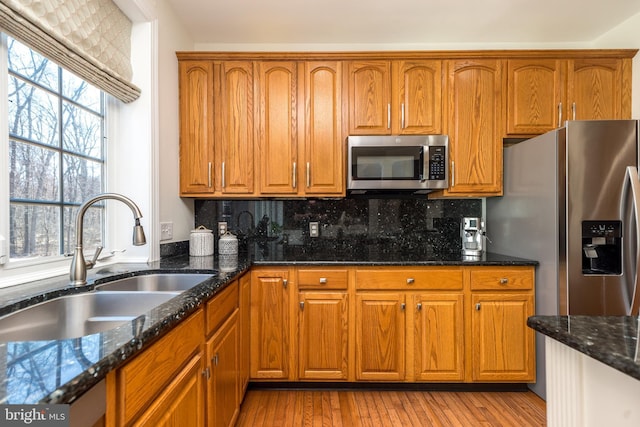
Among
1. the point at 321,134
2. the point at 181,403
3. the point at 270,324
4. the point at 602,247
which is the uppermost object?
the point at 321,134

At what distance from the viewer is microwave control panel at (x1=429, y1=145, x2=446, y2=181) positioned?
7.82 feet

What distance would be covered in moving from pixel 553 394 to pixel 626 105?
8.62ft

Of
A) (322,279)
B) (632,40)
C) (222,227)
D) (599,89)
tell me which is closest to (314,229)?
(322,279)

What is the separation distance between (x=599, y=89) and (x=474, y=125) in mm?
976

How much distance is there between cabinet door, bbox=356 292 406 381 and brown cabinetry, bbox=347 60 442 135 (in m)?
1.24

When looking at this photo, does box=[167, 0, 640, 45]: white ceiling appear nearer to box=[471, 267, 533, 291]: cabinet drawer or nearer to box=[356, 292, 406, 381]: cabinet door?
box=[471, 267, 533, 291]: cabinet drawer

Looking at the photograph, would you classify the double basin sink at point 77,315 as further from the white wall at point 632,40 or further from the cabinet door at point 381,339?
the white wall at point 632,40

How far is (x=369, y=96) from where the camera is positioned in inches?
96.9

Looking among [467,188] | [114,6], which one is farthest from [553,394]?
[114,6]

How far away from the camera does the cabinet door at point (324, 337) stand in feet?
7.13

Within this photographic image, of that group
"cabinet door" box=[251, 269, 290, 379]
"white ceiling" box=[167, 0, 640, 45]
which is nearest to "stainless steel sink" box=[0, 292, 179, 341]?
"cabinet door" box=[251, 269, 290, 379]

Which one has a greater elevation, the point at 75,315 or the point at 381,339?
the point at 75,315

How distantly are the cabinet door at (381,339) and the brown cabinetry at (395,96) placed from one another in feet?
4.07

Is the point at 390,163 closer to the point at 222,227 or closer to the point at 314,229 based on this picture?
the point at 314,229
